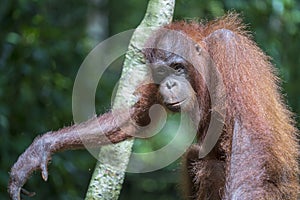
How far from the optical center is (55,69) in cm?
613

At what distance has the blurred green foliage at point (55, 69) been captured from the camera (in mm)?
5645

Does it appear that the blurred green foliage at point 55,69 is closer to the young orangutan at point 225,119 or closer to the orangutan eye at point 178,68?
the young orangutan at point 225,119

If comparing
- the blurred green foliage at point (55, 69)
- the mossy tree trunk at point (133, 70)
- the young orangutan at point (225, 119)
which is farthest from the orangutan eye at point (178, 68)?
the blurred green foliage at point (55, 69)

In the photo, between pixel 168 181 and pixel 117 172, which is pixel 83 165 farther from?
pixel 117 172

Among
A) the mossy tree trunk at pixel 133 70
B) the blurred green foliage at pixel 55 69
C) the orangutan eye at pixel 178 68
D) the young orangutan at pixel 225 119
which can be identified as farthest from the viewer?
the blurred green foliage at pixel 55 69

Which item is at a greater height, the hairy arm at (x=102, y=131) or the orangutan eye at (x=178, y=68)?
the orangutan eye at (x=178, y=68)

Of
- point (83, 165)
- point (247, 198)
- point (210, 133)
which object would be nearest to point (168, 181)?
point (83, 165)

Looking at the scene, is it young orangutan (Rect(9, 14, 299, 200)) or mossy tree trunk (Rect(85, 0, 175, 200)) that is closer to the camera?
young orangutan (Rect(9, 14, 299, 200))

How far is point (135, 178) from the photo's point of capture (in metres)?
7.05

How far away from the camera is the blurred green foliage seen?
18.5 ft

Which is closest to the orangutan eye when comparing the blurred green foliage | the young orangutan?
the young orangutan

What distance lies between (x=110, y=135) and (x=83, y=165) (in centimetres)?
153

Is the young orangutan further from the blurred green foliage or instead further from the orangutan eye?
the blurred green foliage

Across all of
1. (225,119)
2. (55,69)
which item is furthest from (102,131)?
(55,69)
